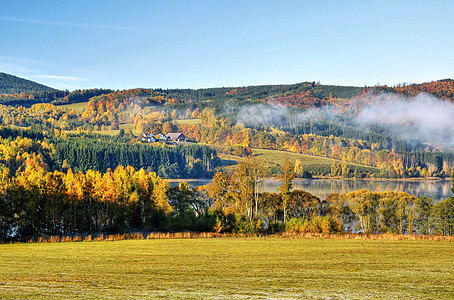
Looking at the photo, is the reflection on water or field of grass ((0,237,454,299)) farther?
the reflection on water

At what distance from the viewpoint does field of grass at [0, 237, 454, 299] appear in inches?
663

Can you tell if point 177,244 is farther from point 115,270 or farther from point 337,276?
point 337,276

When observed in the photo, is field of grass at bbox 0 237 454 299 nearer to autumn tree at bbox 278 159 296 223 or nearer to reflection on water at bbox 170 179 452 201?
autumn tree at bbox 278 159 296 223

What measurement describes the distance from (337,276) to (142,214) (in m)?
39.5

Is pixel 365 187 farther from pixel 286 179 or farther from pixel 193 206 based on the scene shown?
pixel 286 179

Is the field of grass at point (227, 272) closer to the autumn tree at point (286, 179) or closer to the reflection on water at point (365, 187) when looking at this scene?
the autumn tree at point (286, 179)

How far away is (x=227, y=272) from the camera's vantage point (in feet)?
71.9

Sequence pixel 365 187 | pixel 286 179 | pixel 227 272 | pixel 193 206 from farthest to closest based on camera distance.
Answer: pixel 365 187, pixel 193 206, pixel 286 179, pixel 227 272

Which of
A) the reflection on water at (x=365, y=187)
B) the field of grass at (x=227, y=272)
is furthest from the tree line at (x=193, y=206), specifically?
the reflection on water at (x=365, y=187)

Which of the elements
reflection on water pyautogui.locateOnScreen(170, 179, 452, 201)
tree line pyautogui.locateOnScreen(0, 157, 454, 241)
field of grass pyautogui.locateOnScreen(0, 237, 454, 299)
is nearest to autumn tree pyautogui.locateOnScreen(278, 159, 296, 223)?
tree line pyautogui.locateOnScreen(0, 157, 454, 241)

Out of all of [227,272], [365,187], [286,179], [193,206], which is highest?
[286,179]

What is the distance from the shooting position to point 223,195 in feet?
194

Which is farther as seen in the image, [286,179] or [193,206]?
[193,206]

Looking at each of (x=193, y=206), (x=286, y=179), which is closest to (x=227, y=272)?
(x=286, y=179)
